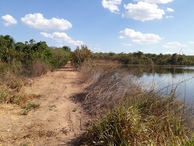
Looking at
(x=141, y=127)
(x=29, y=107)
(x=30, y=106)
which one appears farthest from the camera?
(x=30, y=106)

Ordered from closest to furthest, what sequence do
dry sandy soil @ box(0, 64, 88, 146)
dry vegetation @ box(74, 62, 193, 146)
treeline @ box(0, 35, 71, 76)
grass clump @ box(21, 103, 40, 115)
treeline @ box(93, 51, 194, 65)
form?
dry vegetation @ box(74, 62, 193, 146) → treeline @ box(93, 51, 194, 65) → dry sandy soil @ box(0, 64, 88, 146) → grass clump @ box(21, 103, 40, 115) → treeline @ box(0, 35, 71, 76)

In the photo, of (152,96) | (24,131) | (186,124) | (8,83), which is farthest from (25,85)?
(186,124)

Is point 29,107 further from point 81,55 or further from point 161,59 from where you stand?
point 81,55

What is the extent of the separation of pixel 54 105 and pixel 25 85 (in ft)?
13.2

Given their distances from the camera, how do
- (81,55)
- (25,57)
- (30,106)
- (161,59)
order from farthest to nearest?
(81,55)
(25,57)
(161,59)
(30,106)

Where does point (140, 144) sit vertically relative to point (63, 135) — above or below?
above

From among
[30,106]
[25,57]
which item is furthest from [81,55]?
[30,106]

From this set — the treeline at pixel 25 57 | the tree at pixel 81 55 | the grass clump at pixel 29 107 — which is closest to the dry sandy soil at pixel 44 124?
the grass clump at pixel 29 107

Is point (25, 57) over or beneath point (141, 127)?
over

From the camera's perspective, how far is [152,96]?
5.26m

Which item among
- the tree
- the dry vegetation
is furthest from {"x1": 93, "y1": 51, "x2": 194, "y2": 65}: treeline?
the tree

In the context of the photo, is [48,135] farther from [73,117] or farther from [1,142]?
[73,117]

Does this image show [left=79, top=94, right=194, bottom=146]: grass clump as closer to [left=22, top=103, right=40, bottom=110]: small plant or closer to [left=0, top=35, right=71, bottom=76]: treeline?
[left=22, top=103, right=40, bottom=110]: small plant

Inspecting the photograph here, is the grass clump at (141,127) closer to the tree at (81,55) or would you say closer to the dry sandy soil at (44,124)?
the dry sandy soil at (44,124)
